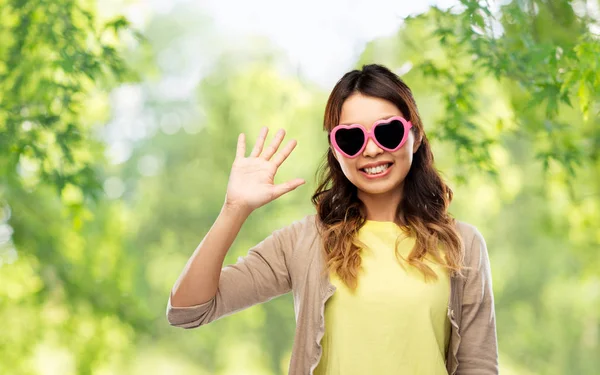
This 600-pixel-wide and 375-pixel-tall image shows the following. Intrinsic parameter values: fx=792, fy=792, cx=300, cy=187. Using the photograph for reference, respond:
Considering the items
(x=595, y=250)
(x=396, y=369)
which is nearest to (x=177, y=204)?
(x=595, y=250)

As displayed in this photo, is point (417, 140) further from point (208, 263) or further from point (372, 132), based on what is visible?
point (208, 263)

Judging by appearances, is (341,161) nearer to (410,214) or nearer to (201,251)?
(410,214)

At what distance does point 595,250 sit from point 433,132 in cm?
317

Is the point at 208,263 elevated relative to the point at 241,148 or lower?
lower

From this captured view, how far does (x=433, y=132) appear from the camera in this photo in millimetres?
3273

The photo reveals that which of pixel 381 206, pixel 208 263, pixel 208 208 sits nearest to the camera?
pixel 208 263

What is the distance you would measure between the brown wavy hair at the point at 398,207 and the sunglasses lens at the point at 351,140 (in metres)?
0.08

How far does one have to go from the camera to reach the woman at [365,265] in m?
1.47

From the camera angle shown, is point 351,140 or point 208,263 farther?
point 351,140

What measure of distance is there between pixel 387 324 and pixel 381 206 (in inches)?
11.1

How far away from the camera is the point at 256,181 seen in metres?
1.49

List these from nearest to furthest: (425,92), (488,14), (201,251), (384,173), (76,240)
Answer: (201,251) → (384,173) → (488,14) → (425,92) → (76,240)

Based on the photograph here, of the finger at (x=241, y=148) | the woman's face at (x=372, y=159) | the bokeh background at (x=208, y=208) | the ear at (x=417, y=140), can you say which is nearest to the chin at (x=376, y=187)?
the woman's face at (x=372, y=159)

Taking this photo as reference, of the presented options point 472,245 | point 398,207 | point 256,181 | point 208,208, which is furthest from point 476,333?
point 208,208
